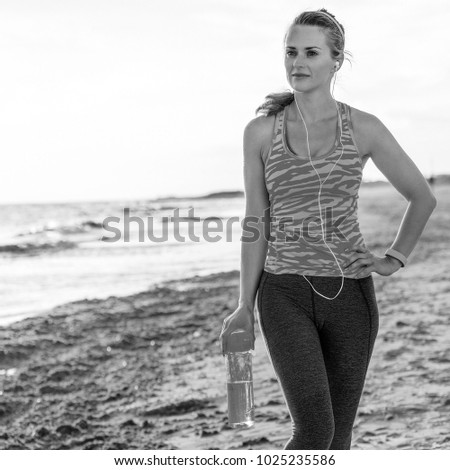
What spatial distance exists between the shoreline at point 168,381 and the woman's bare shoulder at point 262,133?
2253 mm

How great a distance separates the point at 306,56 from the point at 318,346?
3.47ft

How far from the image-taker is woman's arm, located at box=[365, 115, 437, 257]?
2957 mm

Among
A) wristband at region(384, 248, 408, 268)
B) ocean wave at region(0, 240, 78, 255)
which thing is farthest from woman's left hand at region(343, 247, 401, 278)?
ocean wave at region(0, 240, 78, 255)

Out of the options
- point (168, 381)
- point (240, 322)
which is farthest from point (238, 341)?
point (168, 381)

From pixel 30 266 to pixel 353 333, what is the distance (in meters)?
14.5

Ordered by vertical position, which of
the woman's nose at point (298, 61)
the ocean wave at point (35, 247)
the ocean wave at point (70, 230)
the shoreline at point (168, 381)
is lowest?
the shoreline at point (168, 381)

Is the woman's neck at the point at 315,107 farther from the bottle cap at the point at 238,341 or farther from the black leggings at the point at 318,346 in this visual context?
the bottle cap at the point at 238,341

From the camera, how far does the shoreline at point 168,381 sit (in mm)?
4898

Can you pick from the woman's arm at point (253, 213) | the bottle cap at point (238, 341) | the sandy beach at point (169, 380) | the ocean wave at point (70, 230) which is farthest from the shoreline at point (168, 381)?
the ocean wave at point (70, 230)

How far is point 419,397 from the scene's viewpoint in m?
5.33

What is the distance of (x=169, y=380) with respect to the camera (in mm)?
6266

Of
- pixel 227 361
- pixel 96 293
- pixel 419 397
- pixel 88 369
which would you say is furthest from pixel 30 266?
pixel 227 361

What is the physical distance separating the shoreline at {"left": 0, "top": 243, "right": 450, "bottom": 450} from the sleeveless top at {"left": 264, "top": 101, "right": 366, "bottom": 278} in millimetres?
2024
